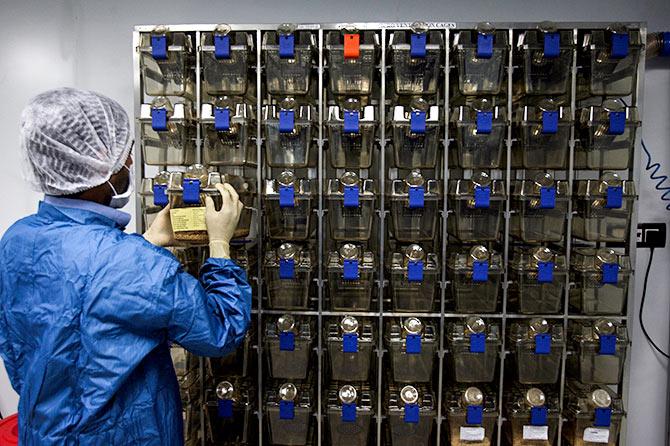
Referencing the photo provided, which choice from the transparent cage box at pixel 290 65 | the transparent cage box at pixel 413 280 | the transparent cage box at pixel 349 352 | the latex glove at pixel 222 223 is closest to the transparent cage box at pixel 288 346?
the transparent cage box at pixel 349 352

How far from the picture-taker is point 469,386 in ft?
7.87

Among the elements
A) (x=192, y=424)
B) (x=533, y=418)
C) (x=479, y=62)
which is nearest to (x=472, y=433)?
(x=533, y=418)

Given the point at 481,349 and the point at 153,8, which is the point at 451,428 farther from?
the point at 153,8

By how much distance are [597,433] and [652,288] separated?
0.99 metres

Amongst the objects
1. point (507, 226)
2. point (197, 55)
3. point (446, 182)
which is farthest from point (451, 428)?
point (197, 55)

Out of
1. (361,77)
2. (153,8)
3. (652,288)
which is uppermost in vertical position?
(153,8)

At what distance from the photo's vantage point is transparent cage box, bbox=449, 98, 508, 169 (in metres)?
2.23

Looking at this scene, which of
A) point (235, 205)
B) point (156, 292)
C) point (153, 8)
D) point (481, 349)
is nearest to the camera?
point (156, 292)

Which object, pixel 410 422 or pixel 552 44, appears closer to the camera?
pixel 552 44

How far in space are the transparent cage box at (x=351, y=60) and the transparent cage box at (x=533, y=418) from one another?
1.62m

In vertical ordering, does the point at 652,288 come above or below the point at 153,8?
below

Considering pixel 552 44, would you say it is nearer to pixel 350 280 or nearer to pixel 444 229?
pixel 444 229

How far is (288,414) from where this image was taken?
2316 mm

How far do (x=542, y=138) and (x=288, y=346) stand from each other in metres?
1.50
